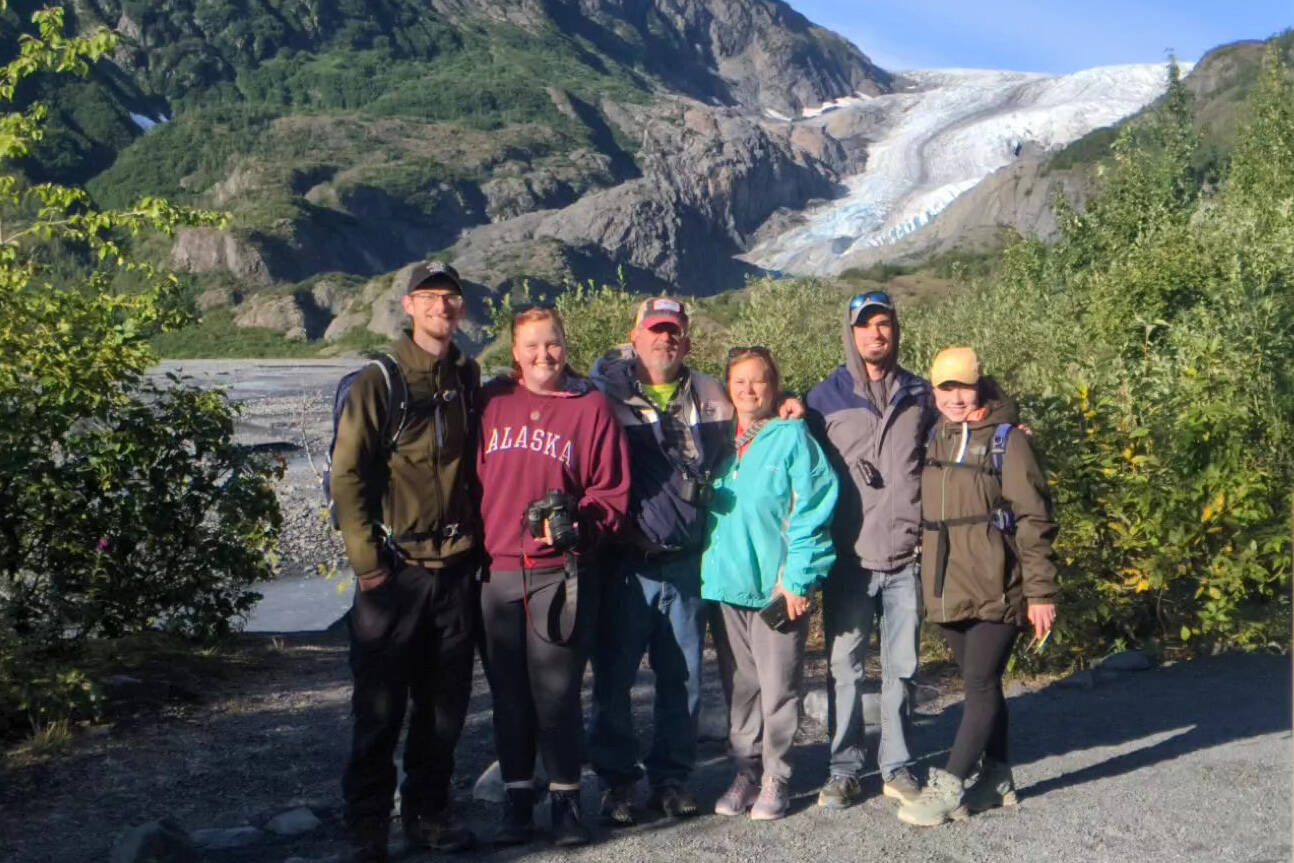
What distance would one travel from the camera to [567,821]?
545cm

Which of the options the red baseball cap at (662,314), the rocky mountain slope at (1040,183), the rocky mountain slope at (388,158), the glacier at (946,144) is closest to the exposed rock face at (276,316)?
the rocky mountain slope at (388,158)

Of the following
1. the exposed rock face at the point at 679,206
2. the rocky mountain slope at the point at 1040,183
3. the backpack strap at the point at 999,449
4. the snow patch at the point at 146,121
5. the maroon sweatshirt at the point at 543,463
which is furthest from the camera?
the snow patch at the point at 146,121

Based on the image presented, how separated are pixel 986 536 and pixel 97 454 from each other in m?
5.59

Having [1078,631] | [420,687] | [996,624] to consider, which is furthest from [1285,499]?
[420,687]

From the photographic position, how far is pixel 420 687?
17.8 ft

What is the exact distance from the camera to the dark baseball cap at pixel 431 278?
5367 millimetres

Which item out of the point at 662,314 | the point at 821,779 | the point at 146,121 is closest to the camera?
the point at 662,314

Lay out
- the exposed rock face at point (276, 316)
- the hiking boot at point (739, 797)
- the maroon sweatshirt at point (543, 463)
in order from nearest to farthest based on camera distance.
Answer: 1. the maroon sweatshirt at point (543, 463)
2. the hiking boot at point (739, 797)
3. the exposed rock face at point (276, 316)

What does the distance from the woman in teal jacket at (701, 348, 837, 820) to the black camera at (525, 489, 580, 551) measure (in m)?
0.77

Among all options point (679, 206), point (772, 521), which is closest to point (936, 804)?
point (772, 521)

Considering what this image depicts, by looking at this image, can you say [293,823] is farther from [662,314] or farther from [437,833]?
[662,314]

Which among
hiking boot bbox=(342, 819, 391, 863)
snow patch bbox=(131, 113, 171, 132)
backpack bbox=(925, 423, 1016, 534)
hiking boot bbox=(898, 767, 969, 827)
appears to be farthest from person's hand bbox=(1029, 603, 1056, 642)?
snow patch bbox=(131, 113, 171, 132)

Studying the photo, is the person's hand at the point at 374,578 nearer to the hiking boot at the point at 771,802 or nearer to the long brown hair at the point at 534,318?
the long brown hair at the point at 534,318

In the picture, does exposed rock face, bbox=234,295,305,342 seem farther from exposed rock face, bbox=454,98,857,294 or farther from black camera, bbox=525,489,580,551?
black camera, bbox=525,489,580,551
